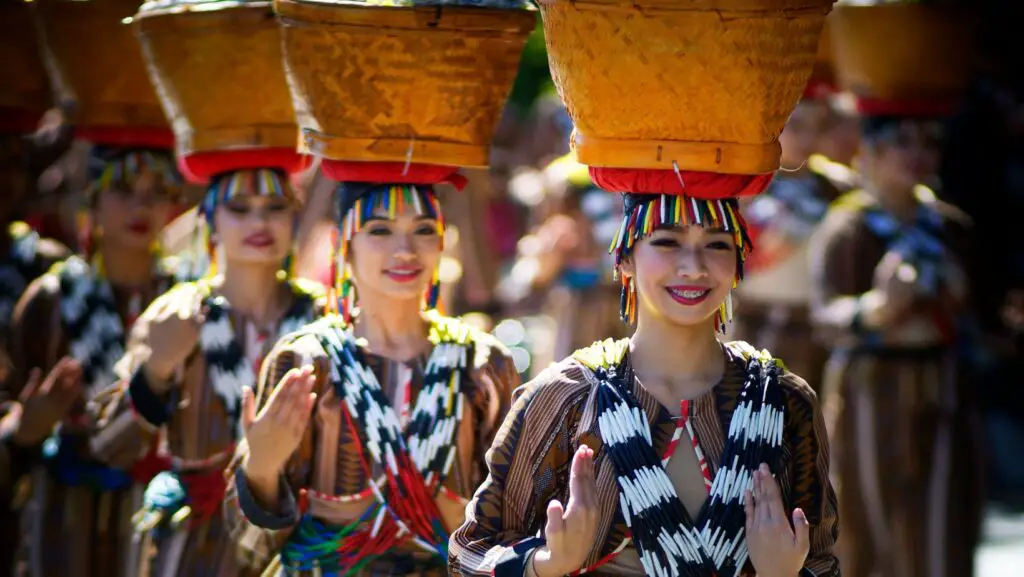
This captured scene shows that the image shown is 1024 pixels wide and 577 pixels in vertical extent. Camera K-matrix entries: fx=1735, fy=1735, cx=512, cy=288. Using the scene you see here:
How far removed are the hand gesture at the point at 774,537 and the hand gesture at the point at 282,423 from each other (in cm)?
133

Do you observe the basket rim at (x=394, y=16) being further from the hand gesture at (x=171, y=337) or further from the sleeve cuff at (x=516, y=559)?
the sleeve cuff at (x=516, y=559)

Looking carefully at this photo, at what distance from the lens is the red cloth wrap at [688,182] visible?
13.5 ft

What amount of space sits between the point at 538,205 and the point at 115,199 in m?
4.92

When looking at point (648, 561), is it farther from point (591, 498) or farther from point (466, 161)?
point (466, 161)

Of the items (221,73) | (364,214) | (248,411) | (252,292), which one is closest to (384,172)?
(364,214)

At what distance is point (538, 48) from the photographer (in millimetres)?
15477

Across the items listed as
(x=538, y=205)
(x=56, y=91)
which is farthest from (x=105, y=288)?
(x=538, y=205)

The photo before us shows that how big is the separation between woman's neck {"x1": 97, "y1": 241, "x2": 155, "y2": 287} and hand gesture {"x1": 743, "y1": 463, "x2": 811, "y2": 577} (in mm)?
3790

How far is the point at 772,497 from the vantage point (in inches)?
152

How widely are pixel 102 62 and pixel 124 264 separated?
0.84 meters

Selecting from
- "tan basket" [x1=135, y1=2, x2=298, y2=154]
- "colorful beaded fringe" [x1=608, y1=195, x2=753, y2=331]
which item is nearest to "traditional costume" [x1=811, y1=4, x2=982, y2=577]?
"tan basket" [x1=135, y1=2, x2=298, y2=154]

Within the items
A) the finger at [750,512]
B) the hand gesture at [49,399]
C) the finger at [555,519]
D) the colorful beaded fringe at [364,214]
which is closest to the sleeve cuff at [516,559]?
the finger at [555,519]

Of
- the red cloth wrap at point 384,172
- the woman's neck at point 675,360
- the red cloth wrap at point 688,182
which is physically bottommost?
the woman's neck at point 675,360

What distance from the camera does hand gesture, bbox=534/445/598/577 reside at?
3.83 metres
